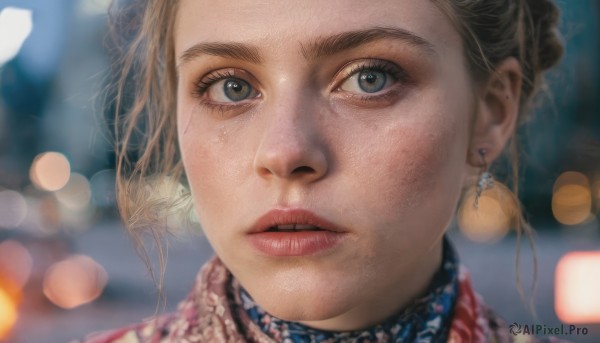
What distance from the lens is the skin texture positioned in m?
1.36

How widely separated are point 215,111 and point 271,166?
0.28 m

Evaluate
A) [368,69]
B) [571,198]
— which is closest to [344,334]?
[368,69]

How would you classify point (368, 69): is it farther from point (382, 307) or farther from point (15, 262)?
point (15, 262)

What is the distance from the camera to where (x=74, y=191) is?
23.7ft

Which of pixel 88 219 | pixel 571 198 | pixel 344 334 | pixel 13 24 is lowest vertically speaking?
pixel 344 334

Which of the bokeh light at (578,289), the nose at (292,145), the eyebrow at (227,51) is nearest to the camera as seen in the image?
the nose at (292,145)

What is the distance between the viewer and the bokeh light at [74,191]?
706 cm

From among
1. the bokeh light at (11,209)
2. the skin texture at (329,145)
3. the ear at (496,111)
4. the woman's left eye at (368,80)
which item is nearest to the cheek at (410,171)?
the skin texture at (329,145)

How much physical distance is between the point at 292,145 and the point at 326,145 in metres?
0.09

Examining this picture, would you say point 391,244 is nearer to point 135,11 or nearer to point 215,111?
point 215,111

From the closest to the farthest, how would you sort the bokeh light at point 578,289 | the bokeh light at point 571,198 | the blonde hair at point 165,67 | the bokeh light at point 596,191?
the blonde hair at point 165,67, the bokeh light at point 578,289, the bokeh light at point 596,191, the bokeh light at point 571,198

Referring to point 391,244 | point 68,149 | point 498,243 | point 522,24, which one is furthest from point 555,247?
point 391,244

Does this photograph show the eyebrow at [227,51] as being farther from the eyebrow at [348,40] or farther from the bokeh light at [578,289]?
the bokeh light at [578,289]

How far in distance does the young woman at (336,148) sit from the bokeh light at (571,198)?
4.48 metres
